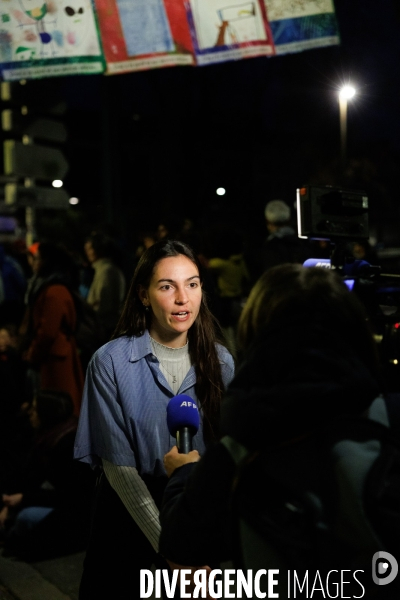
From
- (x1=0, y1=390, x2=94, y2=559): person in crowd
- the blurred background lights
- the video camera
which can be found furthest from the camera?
the blurred background lights

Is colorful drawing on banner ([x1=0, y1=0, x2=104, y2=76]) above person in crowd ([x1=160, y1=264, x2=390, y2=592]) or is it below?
above

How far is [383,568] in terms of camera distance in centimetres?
191

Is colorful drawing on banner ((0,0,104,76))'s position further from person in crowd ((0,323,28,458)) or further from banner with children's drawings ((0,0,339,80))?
person in crowd ((0,323,28,458))

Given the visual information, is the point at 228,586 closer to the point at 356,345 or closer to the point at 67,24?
the point at 356,345

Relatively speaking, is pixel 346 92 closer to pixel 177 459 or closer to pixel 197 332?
pixel 197 332

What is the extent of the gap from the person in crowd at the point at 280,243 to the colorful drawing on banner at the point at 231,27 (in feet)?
8.35

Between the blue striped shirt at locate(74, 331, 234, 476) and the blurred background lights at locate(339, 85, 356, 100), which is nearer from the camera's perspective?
the blue striped shirt at locate(74, 331, 234, 476)

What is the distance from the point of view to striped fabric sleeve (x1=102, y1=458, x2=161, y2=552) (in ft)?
9.59

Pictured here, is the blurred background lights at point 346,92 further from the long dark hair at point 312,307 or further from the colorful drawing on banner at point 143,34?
the long dark hair at point 312,307

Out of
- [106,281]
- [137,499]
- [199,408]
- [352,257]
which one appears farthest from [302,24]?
[106,281]

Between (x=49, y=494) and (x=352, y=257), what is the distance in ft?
11.0

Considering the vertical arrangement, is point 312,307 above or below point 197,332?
above

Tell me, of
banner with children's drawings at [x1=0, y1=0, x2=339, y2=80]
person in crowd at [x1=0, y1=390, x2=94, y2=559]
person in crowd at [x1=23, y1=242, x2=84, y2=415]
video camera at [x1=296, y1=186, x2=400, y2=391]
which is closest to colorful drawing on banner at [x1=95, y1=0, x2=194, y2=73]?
banner with children's drawings at [x1=0, y1=0, x2=339, y2=80]

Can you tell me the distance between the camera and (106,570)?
3127 mm
